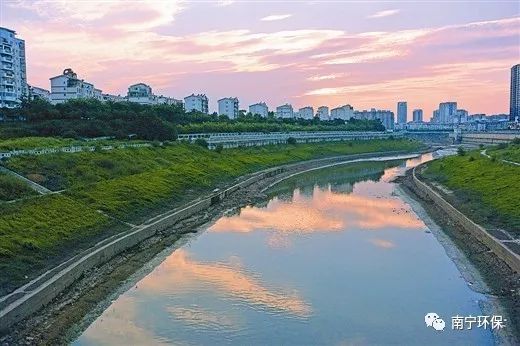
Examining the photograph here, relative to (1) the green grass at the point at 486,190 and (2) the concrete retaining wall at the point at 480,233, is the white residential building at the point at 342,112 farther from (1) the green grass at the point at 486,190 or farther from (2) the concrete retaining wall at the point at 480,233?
(2) the concrete retaining wall at the point at 480,233

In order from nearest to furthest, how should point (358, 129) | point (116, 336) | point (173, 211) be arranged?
1. point (116, 336)
2. point (173, 211)
3. point (358, 129)

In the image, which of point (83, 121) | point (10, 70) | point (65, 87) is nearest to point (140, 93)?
point (65, 87)

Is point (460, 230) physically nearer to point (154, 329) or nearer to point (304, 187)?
point (154, 329)

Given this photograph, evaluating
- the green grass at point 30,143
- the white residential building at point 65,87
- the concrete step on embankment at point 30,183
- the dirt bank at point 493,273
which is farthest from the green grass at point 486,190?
the white residential building at point 65,87

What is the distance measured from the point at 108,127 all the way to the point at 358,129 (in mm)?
76172

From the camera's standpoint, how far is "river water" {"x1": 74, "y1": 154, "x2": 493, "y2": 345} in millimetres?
13289

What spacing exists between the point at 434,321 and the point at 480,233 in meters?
9.51

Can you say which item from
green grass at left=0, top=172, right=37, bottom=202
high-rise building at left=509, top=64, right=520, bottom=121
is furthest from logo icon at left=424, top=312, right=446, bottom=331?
high-rise building at left=509, top=64, right=520, bottom=121

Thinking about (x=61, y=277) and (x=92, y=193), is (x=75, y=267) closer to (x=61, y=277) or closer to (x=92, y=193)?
(x=61, y=277)

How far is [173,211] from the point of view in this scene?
28234 millimetres

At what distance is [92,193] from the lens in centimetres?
2533

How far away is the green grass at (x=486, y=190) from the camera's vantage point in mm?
23747

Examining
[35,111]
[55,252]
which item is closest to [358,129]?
[35,111]

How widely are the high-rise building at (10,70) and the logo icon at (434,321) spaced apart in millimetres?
→ 62930
